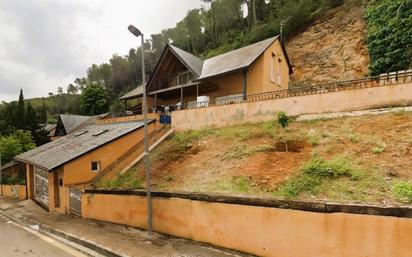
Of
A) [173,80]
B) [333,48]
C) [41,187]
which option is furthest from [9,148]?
[333,48]

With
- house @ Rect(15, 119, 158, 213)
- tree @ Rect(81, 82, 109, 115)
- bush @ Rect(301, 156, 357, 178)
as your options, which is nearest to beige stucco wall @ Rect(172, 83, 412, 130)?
house @ Rect(15, 119, 158, 213)

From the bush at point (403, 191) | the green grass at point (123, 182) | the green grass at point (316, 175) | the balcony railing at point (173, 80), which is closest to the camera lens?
the bush at point (403, 191)

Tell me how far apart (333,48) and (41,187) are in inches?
1068

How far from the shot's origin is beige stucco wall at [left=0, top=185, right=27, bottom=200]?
2332cm

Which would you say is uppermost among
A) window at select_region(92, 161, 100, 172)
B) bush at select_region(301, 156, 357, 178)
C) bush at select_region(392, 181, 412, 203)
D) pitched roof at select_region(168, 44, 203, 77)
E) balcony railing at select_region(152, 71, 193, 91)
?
pitched roof at select_region(168, 44, 203, 77)

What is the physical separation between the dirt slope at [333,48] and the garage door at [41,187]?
2292 centimetres

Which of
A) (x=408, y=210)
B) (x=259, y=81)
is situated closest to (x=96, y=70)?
(x=259, y=81)

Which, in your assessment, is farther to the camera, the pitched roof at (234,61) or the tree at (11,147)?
the tree at (11,147)

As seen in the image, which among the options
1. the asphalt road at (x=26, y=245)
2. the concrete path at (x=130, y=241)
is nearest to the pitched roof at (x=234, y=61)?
the concrete path at (x=130, y=241)

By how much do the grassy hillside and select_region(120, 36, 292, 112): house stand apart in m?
5.58

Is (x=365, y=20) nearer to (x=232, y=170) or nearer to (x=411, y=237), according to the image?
(x=232, y=170)

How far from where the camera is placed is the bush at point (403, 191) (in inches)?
262

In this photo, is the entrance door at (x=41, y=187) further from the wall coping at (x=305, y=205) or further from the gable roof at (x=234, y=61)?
the gable roof at (x=234, y=61)

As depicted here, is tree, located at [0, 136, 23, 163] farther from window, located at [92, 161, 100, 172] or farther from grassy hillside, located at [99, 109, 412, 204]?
grassy hillside, located at [99, 109, 412, 204]
